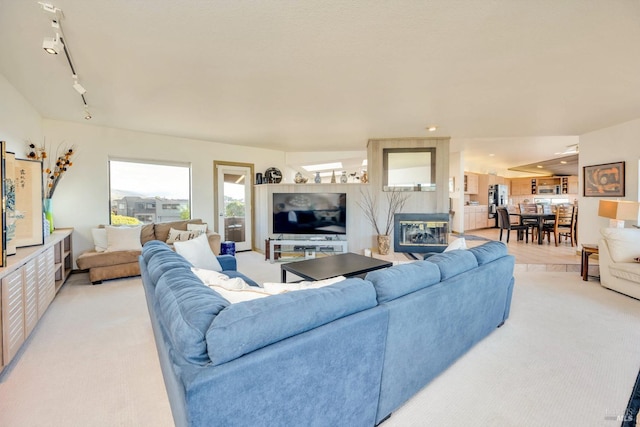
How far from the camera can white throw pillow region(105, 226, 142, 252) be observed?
3992mm

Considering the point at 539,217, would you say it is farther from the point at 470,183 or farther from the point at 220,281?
the point at 220,281

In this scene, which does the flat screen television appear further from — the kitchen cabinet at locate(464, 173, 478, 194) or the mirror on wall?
the kitchen cabinet at locate(464, 173, 478, 194)

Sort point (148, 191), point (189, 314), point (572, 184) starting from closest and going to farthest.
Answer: point (189, 314), point (148, 191), point (572, 184)

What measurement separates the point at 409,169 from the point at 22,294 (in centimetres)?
532

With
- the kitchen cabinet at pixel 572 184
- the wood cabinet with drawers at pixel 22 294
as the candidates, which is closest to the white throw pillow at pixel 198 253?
the wood cabinet with drawers at pixel 22 294

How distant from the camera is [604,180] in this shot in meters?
4.62

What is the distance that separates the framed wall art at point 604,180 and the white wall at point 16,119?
803cm

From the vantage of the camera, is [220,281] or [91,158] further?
[91,158]

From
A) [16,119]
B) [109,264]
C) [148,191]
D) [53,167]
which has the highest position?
[16,119]

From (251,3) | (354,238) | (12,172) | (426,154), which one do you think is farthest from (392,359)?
(426,154)

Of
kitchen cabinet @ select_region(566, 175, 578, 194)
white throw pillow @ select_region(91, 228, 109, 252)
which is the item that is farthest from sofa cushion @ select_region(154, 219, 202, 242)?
kitchen cabinet @ select_region(566, 175, 578, 194)

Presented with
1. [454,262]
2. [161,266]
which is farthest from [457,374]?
[161,266]

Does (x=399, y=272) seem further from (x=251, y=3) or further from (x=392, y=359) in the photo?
(x=251, y=3)

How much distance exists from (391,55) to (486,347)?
247 cm
